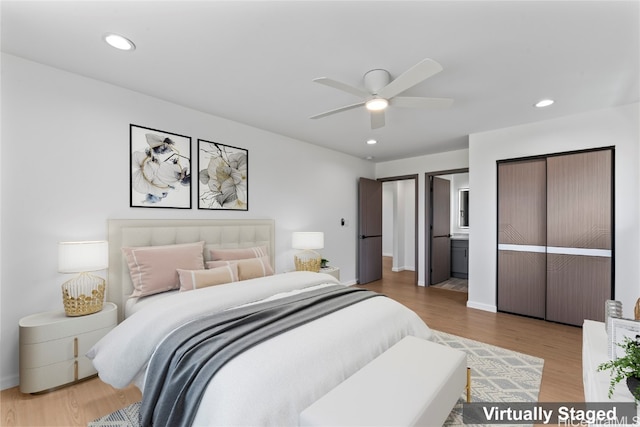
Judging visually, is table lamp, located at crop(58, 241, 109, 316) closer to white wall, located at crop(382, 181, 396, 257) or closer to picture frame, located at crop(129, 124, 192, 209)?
picture frame, located at crop(129, 124, 192, 209)

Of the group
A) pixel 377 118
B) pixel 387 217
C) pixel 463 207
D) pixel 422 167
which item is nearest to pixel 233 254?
pixel 377 118

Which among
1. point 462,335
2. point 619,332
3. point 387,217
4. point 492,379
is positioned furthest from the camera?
point 387,217

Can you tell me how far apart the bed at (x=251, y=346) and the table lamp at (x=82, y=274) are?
275mm

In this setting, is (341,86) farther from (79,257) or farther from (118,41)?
(79,257)

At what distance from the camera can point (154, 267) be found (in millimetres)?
2586

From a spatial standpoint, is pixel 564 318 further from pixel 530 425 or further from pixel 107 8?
pixel 107 8

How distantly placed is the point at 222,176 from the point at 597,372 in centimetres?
357

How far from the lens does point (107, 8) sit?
5.60 ft

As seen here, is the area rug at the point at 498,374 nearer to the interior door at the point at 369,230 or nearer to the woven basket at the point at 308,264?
the woven basket at the point at 308,264

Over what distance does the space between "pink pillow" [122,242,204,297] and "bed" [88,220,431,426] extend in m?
0.05

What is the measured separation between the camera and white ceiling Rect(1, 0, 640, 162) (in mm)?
1714

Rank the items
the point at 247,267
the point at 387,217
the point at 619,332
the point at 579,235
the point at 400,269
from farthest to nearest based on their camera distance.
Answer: the point at 387,217 → the point at 400,269 → the point at 579,235 → the point at 247,267 → the point at 619,332

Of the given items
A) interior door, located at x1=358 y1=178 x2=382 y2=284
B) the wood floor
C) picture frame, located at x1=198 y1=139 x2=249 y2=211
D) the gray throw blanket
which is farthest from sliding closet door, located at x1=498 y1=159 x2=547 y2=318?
picture frame, located at x1=198 y1=139 x2=249 y2=211

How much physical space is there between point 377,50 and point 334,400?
2210 millimetres
